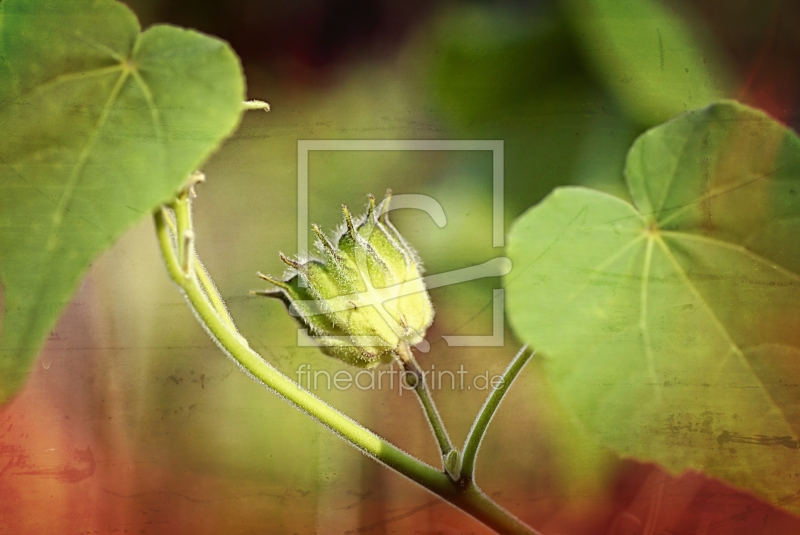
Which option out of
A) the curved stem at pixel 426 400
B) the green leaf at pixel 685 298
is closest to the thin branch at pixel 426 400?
the curved stem at pixel 426 400

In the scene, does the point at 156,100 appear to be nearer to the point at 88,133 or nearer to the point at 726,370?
the point at 88,133

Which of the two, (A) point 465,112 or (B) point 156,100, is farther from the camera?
(A) point 465,112

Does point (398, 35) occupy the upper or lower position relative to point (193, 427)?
upper

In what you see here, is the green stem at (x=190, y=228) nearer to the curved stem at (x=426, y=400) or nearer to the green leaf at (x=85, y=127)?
the green leaf at (x=85, y=127)

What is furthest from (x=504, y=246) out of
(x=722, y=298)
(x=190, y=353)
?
(x=190, y=353)

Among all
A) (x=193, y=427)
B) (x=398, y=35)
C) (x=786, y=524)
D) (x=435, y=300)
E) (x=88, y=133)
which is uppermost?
(x=398, y=35)

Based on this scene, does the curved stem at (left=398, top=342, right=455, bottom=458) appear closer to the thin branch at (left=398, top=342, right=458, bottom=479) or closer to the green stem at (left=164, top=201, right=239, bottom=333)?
the thin branch at (left=398, top=342, right=458, bottom=479)
